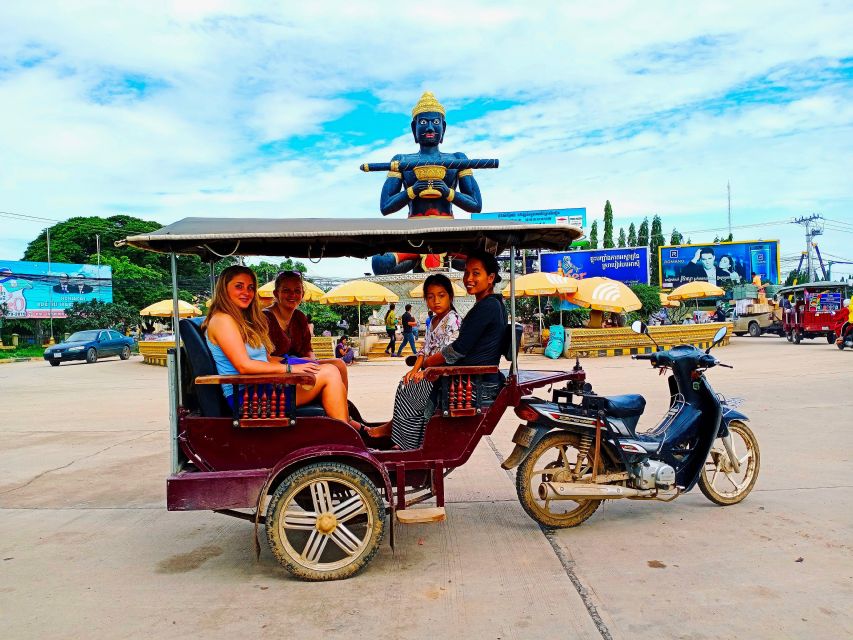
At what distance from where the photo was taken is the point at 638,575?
3.43 m

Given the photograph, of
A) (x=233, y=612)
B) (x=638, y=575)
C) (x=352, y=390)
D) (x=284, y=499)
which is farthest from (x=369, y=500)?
(x=352, y=390)

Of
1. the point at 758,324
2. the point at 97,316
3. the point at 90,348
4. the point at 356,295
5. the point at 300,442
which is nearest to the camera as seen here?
the point at 300,442

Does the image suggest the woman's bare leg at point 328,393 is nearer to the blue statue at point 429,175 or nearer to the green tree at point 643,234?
the blue statue at point 429,175

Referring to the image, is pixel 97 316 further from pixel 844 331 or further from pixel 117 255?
pixel 844 331

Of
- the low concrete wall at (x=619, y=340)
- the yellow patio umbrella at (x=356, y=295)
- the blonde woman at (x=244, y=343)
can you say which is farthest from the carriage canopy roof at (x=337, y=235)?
the low concrete wall at (x=619, y=340)

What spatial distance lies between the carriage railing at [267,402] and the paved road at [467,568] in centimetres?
85

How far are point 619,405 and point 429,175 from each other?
19.1m

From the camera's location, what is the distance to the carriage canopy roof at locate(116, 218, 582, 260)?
3658 millimetres

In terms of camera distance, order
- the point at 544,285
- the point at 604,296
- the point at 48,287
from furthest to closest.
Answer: the point at 48,287, the point at 604,296, the point at 544,285

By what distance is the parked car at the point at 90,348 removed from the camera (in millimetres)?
21344

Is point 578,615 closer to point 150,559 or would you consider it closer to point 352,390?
point 150,559

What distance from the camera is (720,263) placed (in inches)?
1801

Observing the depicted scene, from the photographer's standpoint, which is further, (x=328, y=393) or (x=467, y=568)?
(x=328, y=393)

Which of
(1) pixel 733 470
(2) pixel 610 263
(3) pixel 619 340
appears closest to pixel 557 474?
(1) pixel 733 470
